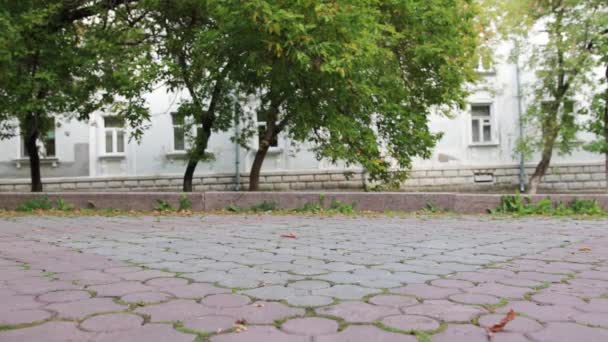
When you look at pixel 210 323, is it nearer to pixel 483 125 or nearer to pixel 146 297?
pixel 146 297

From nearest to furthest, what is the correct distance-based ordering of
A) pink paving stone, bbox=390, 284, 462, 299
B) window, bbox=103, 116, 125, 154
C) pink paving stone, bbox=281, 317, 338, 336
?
1. pink paving stone, bbox=281, 317, 338, 336
2. pink paving stone, bbox=390, 284, 462, 299
3. window, bbox=103, 116, 125, 154

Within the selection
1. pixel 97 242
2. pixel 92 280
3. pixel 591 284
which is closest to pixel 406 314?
pixel 591 284

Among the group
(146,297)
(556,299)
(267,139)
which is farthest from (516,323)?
(267,139)

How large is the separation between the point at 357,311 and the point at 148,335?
105 cm

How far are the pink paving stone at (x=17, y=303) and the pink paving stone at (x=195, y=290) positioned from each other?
736mm

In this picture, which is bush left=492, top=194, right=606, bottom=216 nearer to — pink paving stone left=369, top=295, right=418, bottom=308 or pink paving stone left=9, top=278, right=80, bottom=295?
pink paving stone left=369, top=295, right=418, bottom=308

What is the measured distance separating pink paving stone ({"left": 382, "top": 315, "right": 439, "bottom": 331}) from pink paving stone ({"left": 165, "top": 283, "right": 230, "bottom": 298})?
1.11 metres

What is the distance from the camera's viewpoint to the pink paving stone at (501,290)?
10.5ft

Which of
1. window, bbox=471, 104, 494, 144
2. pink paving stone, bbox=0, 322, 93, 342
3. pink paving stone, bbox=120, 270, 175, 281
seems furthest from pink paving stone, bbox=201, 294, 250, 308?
window, bbox=471, 104, 494, 144

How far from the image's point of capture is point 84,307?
291cm

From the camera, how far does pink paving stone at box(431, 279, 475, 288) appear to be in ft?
11.5

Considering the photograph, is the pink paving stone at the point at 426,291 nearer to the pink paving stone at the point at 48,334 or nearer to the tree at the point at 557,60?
the pink paving stone at the point at 48,334

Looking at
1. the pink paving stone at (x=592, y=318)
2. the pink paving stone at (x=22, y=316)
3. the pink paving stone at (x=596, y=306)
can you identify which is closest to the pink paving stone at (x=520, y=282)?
the pink paving stone at (x=596, y=306)

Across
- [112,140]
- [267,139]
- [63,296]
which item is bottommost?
[63,296]
